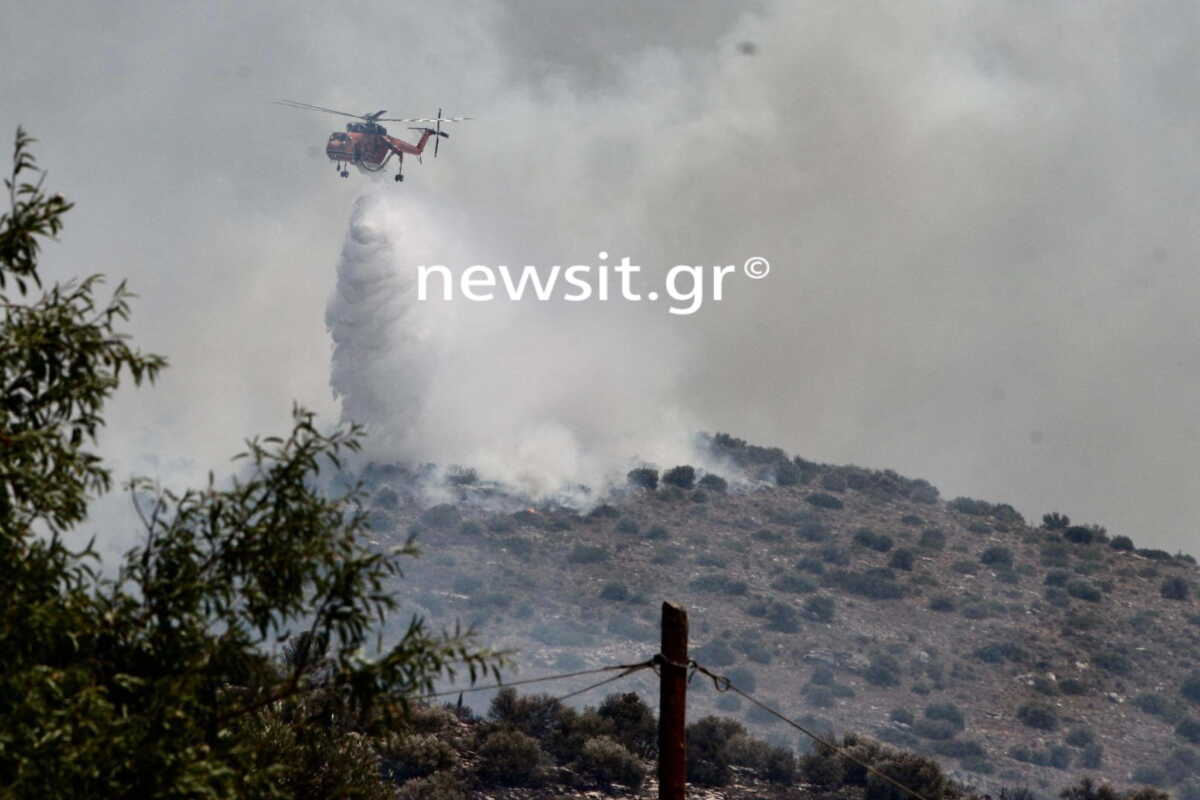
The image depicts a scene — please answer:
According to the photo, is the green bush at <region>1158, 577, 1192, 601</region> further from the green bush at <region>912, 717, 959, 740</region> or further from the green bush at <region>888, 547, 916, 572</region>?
the green bush at <region>912, 717, 959, 740</region>

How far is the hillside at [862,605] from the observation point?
287 feet

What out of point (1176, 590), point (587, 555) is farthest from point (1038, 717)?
point (587, 555)

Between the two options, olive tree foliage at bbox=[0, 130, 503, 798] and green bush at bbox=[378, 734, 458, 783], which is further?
green bush at bbox=[378, 734, 458, 783]

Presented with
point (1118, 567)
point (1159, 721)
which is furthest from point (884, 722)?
point (1118, 567)

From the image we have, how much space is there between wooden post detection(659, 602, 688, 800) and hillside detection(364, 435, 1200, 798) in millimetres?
64523

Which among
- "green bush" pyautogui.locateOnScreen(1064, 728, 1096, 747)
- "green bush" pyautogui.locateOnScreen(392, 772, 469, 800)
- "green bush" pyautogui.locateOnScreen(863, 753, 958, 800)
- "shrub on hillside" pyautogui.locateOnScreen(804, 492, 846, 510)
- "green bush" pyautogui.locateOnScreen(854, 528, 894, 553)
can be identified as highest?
"shrub on hillside" pyautogui.locateOnScreen(804, 492, 846, 510)

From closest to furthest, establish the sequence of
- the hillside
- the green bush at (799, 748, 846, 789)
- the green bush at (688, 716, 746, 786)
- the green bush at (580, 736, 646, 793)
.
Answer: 1. the green bush at (580, 736, 646, 793)
2. the green bush at (688, 716, 746, 786)
3. the green bush at (799, 748, 846, 789)
4. the hillside

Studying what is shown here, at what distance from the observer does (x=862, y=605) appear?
359ft

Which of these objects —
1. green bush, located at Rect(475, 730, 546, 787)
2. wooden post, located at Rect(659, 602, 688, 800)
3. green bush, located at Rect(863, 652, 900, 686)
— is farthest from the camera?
green bush, located at Rect(863, 652, 900, 686)

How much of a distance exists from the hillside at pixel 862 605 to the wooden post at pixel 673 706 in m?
64.5

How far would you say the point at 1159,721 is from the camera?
9169 centimetres

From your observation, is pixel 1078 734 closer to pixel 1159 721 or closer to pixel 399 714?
pixel 1159 721

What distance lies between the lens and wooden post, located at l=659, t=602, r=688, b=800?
52.1 ft

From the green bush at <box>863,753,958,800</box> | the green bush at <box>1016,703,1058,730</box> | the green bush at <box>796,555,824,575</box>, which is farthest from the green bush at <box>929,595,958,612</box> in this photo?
the green bush at <box>863,753,958,800</box>
